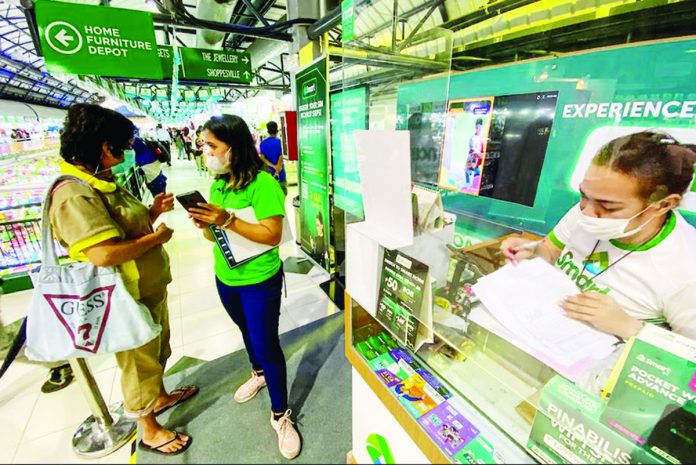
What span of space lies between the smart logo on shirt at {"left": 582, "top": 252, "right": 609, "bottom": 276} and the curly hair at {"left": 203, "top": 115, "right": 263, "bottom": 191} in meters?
1.47

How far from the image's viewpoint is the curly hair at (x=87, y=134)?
4.09 ft

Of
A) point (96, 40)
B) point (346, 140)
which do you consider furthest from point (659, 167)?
point (96, 40)

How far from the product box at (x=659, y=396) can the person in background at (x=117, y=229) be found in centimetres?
167

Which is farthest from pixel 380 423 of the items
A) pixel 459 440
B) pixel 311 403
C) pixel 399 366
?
pixel 311 403

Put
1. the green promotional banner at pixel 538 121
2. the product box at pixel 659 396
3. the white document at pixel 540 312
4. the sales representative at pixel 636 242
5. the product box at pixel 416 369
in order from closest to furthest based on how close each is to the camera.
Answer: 1. the product box at pixel 659 396
2. the white document at pixel 540 312
3. the sales representative at pixel 636 242
4. the product box at pixel 416 369
5. the green promotional banner at pixel 538 121

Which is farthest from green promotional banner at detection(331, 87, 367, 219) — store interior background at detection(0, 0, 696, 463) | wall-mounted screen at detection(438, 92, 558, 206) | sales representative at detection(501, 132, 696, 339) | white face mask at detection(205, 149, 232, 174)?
sales representative at detection(501, 132, 696, 339)

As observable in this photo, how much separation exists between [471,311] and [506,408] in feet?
0.86

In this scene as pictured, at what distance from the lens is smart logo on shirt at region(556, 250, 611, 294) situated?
106 cm

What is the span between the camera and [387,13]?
1.04 meters

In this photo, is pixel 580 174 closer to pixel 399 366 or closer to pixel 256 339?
pixel 399 366

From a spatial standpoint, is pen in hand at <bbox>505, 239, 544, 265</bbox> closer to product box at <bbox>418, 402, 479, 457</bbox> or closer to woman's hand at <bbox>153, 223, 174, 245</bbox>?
product box at <bbox>418, 402, 479, 457</bbox>

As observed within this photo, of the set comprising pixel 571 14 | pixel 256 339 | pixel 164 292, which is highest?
pixel 571 14

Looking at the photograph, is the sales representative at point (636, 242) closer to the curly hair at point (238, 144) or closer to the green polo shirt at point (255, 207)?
the green polo shirt at point (255, 207)

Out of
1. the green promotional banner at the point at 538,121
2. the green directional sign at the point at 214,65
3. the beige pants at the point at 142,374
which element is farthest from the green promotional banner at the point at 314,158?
→ the green directional sign at the point at 214,65
